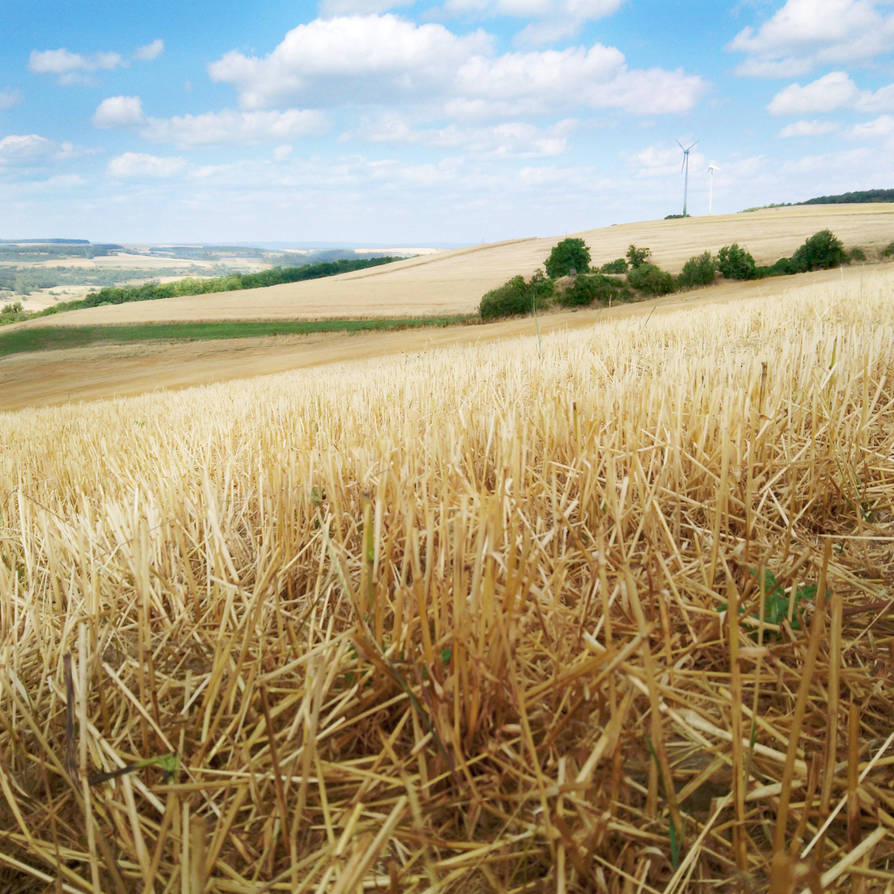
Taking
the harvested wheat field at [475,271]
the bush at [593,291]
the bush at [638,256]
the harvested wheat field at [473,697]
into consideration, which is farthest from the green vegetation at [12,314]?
the harvested wheat field at [473,697]

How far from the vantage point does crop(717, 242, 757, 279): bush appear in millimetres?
43094

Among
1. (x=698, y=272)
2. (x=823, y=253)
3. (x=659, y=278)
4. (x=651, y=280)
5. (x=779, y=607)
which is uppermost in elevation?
(x=823, y=253)

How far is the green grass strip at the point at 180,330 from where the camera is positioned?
147ft

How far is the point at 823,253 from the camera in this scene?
41.6 meters

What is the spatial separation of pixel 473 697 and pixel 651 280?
4574 centimetres

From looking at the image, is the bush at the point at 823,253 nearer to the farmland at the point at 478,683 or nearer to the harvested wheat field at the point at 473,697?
the farmland at the point at 478,683

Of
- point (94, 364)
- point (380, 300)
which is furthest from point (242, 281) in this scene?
point (94, 364)

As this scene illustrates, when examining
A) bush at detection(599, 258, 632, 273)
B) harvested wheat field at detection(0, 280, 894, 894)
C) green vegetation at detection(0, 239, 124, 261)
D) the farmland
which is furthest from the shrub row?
green vegetation at detection(0, 239, 124, 261)

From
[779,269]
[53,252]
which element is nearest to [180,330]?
[779,269]

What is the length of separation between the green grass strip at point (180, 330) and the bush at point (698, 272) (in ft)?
47.5

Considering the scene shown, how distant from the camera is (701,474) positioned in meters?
2.23

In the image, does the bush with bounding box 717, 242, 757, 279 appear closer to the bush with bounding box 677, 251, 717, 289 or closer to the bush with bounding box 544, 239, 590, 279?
the bush with bounding box 677, 251, 717, 289

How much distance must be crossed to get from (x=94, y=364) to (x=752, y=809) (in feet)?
148

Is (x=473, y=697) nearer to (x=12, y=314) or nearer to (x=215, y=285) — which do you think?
(x=12, y=314)
